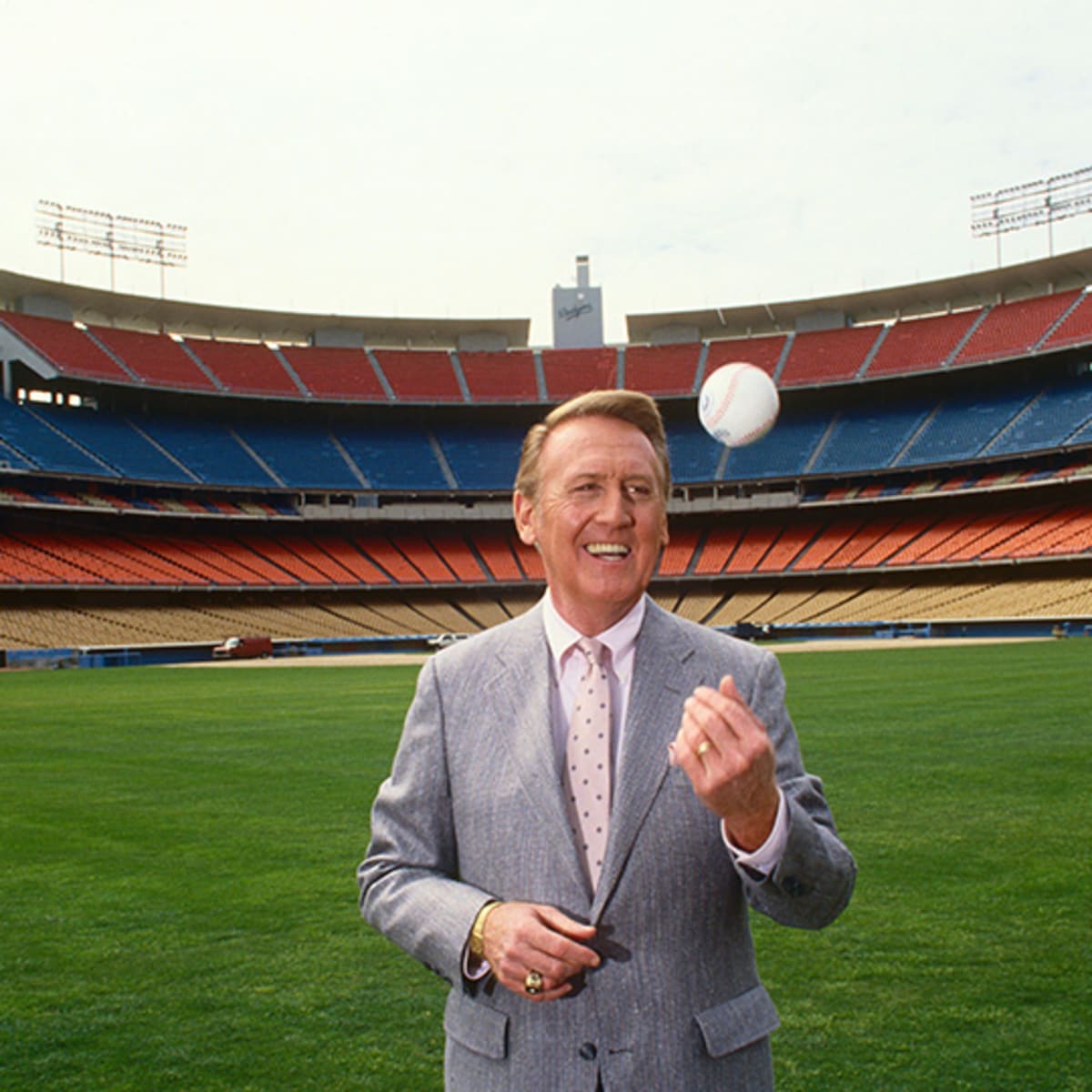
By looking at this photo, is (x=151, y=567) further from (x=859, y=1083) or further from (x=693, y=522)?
(x=859, y=1083)

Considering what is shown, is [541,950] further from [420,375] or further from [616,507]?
[420,375]

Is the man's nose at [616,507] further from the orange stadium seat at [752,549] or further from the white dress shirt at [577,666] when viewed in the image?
the orange stadium seat at [752,549]

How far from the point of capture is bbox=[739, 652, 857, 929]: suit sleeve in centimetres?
223

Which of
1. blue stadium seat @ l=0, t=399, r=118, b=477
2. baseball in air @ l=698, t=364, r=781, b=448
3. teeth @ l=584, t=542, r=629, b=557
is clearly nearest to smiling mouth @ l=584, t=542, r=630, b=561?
teeth @ l=584, t=542, r=629, b=557

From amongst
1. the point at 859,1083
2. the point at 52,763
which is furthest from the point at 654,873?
the point at 52,763

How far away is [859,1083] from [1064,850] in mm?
3719

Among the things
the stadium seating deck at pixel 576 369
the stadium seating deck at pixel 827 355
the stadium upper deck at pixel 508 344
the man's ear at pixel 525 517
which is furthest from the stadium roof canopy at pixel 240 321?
the man's ear at pixel 525 517

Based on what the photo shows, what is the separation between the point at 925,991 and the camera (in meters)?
4.90

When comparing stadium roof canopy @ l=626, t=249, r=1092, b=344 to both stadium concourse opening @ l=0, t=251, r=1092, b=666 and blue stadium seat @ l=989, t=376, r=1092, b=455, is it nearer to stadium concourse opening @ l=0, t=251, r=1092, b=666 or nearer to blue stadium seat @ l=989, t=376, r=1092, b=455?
stadium concourse opening @ l=0, t=251, r=1092, b=666

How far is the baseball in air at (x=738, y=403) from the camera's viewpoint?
74.8 feet

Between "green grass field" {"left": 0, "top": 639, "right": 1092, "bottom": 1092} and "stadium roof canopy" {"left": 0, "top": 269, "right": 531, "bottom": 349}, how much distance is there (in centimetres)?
4936

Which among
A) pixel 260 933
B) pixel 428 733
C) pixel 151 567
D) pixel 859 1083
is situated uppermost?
pixel 151 567

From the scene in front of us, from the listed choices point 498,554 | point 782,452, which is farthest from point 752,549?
point 498,554

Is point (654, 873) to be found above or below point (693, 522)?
below
